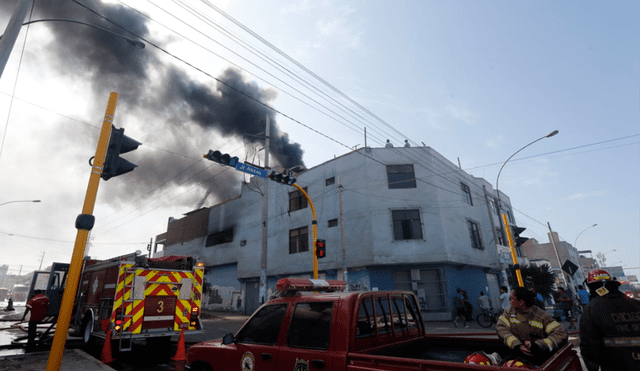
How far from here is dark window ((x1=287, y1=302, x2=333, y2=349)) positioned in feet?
10.4

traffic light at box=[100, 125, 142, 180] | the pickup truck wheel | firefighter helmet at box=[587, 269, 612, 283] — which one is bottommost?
the pickup truck wheel

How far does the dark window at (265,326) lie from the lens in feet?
11.9

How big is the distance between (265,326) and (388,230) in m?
16.8

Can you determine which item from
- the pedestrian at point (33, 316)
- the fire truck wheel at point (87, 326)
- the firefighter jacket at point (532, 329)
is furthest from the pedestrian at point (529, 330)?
the pedestrian at point (33, 316)

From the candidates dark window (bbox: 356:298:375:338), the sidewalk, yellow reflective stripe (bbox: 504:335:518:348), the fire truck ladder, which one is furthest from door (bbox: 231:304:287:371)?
the fire truck ladder

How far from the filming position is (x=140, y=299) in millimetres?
7617

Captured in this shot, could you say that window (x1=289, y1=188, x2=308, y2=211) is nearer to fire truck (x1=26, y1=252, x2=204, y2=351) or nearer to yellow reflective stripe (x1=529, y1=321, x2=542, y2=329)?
fire truck (x1=26, y1=252, x2=204, y2=351)

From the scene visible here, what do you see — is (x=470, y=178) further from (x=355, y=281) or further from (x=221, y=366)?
(x=221, y=366)

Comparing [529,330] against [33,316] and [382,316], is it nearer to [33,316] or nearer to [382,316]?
[382,316]

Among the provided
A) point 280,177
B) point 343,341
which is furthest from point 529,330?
point 280,177

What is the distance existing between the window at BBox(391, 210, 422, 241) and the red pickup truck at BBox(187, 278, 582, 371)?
16.3m

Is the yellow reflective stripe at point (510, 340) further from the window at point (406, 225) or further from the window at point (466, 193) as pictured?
the window at point (466, 193)

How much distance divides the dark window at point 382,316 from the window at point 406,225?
55.0 ft

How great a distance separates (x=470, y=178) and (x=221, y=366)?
977 inches
